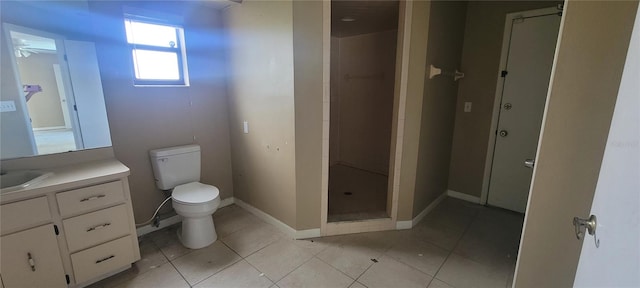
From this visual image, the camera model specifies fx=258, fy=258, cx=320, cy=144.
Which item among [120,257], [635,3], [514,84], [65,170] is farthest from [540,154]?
[65,170]

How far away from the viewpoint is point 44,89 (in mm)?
1747

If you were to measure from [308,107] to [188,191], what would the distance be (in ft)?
4.16

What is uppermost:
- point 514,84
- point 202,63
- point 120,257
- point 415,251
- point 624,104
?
point 202,63

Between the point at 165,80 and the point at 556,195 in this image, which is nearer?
the point at 556,195

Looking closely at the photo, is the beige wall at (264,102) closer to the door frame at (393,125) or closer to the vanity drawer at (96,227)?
the door frame at (393,125)

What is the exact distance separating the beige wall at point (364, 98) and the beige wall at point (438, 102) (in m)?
0.93

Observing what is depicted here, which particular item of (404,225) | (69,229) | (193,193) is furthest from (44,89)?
(404,225)

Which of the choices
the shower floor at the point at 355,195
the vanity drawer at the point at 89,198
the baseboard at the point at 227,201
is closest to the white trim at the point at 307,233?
the shower floor at the point at 355,195

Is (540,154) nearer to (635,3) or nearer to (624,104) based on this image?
(624,104)

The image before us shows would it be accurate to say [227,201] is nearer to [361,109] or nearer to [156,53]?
[156,53]

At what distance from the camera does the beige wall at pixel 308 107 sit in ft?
6.39

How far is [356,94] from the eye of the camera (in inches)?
160

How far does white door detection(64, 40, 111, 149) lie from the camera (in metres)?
1.87

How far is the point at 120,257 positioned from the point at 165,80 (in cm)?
152
